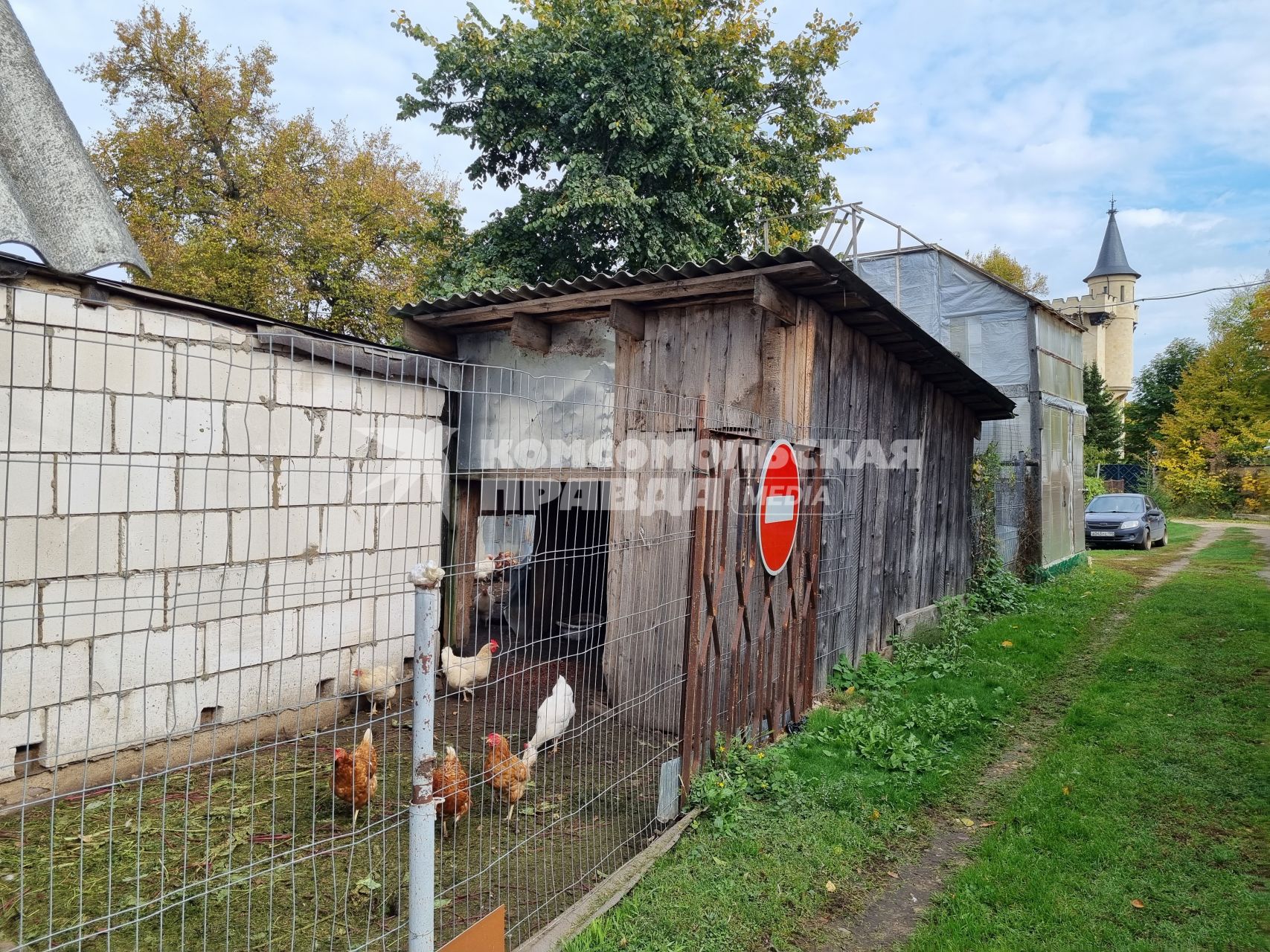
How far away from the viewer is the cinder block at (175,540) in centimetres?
→ 435

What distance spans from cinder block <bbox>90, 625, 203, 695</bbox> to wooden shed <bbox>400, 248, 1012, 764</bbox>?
7.13ft

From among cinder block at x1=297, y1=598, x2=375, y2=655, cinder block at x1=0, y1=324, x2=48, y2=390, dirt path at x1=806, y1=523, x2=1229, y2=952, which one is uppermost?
cinder block at x1=0, y1=324, x2=48, y2=390

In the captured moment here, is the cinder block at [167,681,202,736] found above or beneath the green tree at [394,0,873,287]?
beneath

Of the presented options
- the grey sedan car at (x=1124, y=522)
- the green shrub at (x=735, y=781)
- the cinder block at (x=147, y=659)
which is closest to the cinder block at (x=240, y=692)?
the cinder block at (x=147, y=659)

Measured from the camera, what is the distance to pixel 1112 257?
42.2m

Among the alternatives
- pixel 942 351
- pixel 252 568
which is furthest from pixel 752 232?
pixel 252 568

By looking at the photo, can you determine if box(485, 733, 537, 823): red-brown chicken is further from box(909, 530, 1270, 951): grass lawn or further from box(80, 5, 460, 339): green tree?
box(80, 5, 460, 339): green tree

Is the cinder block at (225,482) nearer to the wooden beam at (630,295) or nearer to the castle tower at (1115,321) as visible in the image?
the wooden beam at (630,295)

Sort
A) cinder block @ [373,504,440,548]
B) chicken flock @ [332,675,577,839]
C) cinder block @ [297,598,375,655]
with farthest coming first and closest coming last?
cinder block @ [373,504,440,548] → cinder block @ [297,598,375,655] → chicken flock @ [332,675,577,839]

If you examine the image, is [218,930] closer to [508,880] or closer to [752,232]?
[508,880]

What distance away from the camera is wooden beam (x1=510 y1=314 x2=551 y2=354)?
628cm

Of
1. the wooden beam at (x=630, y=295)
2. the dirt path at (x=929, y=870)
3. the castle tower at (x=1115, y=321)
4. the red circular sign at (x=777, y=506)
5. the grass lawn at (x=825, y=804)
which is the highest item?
the castle tower at (x=1115, y=321)

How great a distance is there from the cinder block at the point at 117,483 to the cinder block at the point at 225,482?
87 millimetres

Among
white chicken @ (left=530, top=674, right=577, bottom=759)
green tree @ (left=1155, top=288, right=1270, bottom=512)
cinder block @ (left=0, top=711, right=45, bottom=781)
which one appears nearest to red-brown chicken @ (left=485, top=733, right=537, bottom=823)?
white chicken @ (left=530, top=674, right=577, bottom=759)
